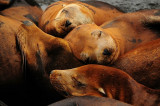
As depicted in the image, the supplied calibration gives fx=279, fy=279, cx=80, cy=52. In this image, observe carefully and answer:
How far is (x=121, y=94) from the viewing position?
88.4 inches

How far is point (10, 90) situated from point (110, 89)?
1.01 meters

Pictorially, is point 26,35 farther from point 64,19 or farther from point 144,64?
point 144,64

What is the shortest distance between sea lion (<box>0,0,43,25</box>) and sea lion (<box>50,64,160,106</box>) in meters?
1.36

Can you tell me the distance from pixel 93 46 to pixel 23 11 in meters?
1.38

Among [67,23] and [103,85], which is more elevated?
[67,23]

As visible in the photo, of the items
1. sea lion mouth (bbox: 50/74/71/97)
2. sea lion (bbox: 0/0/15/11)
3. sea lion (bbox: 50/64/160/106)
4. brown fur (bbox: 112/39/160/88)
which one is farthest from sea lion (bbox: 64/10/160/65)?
sea lion (bbox: 0/0/15/11)

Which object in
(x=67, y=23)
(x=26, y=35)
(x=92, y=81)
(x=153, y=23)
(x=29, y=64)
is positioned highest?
(x=153, y=23)

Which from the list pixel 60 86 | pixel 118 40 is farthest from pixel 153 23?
pixel 60 86

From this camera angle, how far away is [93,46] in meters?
2.67

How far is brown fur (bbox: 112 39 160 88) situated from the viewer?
2.48m

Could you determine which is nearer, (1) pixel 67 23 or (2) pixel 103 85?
(2) pixel 103 85

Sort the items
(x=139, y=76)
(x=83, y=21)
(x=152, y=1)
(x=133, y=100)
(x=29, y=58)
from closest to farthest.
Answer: (x=133, y=100) → (x=139, y=76) → (x=29, y=58) → (x=83, y=21) → (x=152, y=1)

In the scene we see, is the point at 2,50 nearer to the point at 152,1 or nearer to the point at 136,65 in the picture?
the point at 136,65

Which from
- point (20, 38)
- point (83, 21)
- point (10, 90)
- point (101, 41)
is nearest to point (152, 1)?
point (83, 21)
